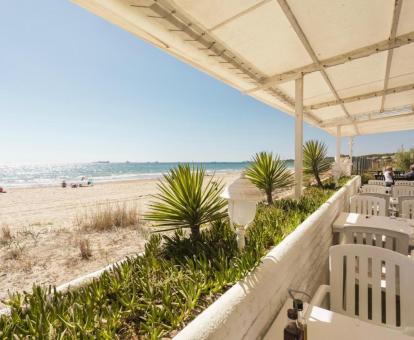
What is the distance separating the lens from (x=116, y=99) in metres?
30.7

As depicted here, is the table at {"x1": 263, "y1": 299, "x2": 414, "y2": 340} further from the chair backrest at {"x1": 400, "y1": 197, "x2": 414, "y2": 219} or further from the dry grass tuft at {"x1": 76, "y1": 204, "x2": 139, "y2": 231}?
the dry grass tuft at {"x1": 76, "y1": 204, "x2": 139, "y2": 231}

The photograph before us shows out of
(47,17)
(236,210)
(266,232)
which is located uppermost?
(47,17)

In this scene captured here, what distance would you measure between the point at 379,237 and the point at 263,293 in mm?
2189

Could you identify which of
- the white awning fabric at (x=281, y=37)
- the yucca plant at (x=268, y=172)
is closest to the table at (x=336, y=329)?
the white awning fabric at (x=281, y=37)

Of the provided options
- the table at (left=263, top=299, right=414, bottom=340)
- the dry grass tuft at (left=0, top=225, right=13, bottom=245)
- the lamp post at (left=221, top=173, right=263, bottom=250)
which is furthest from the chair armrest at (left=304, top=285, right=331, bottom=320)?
the dry grass tuft at (left=0, top=225, right=13, bottom=245)

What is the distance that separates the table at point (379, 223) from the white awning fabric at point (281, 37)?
2433mm

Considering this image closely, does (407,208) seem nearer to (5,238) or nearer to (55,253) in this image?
(55,253)

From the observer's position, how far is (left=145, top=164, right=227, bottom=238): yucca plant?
2316mm

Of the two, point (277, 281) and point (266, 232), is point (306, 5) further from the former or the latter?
point (277, 281)

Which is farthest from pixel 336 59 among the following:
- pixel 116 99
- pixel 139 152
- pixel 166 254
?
pixel 139 152

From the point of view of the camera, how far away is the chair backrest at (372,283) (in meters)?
1.58

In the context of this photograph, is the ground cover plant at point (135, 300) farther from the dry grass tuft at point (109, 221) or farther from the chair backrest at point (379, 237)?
the dry grass tuft at point (109, 221)

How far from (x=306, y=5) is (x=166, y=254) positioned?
2.95 m

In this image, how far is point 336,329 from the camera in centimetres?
126
